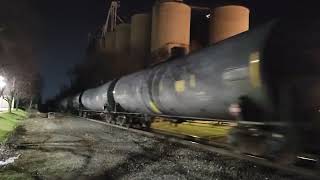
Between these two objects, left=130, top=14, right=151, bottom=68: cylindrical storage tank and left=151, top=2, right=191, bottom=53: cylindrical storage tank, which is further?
left=130, top=14, right=151, bottom=68: cylindrical storage tank

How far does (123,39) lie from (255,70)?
54.8 meters

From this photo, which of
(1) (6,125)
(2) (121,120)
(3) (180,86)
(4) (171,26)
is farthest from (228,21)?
(3) (180,86)

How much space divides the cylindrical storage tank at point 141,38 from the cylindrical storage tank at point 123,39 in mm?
4677

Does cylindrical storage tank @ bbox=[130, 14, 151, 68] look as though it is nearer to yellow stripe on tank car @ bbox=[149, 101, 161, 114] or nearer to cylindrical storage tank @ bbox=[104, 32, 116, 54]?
cylindrical storage tank @ bbox=[104, 32, 116, 54]

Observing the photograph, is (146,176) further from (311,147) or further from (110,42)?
(110,42)

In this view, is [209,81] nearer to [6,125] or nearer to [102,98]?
[102,98]

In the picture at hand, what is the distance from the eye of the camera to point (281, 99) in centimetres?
880

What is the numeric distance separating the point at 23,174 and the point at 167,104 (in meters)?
7.32

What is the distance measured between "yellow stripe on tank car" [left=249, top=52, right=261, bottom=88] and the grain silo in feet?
119

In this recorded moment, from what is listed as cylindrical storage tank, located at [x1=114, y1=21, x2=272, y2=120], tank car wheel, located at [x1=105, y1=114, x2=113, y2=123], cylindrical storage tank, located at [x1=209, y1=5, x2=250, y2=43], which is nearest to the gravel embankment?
cylindrical storage tank, located at [x1=114, y1=21, x2=272, y2=120]

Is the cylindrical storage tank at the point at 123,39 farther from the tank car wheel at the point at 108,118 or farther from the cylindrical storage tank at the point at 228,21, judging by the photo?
the tank car wheel at the point at 108,118

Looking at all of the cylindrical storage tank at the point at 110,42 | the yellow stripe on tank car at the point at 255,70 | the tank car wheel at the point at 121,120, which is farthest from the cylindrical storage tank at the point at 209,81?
the cylindrical storage tank at the point at 110,42

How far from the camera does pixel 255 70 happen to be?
30.2 ft

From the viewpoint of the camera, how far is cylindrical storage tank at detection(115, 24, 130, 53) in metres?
61.2
